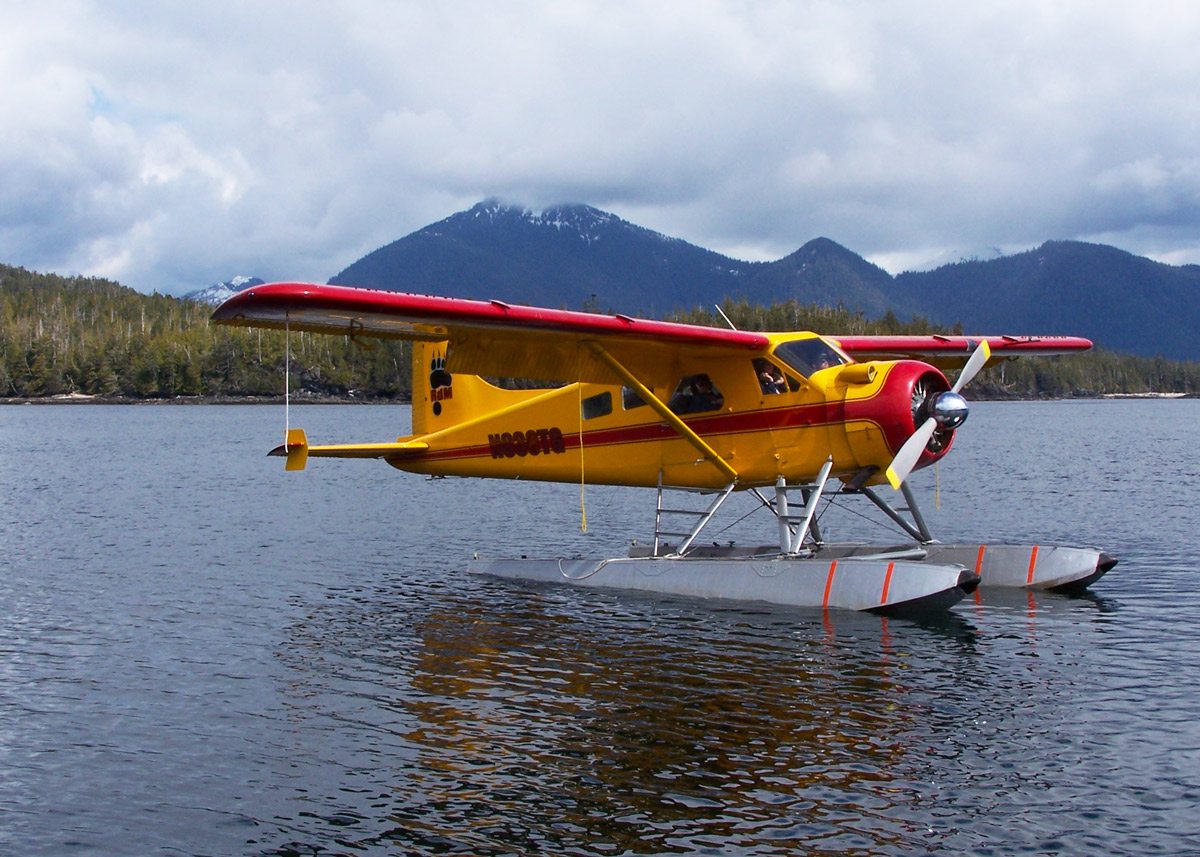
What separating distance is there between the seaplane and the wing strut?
23 mm

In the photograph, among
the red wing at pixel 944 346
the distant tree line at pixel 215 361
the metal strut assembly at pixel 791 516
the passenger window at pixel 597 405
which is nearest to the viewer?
the metal strut assembly at pixel 791 516

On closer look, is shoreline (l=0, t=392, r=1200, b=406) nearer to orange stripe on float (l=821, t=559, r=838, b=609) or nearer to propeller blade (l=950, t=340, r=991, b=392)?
propeller blade (l=950, t=340, r=991, b=392)

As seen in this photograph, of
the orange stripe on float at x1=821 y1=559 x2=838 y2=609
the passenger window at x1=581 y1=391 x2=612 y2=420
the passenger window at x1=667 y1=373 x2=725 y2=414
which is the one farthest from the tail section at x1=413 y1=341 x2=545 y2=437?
the orange stripe on float at x1=821 y1=559 x2=838 y2=609

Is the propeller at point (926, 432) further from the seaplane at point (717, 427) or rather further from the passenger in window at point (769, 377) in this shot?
the passenger in window at point (769, 377)

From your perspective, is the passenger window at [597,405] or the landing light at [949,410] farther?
the passenger window at [597,405]

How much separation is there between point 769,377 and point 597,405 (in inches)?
100

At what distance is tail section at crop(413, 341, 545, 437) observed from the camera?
15078 millimetres

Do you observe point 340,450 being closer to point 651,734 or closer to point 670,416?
point 670,416

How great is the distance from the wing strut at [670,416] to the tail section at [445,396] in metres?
2.77

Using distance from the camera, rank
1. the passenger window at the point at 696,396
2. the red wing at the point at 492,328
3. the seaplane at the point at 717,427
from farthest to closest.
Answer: the passenger window at the point at 696,396, the seaplane at the point at 717,427, the red wing at the point at 492,328

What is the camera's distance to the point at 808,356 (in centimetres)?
1206

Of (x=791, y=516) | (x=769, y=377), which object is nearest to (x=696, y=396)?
(x=769, y=377)

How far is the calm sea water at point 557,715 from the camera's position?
5.93 meters

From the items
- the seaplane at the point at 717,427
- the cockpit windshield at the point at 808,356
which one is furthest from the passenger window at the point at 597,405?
the cockpit windshield at the point at 808,356
